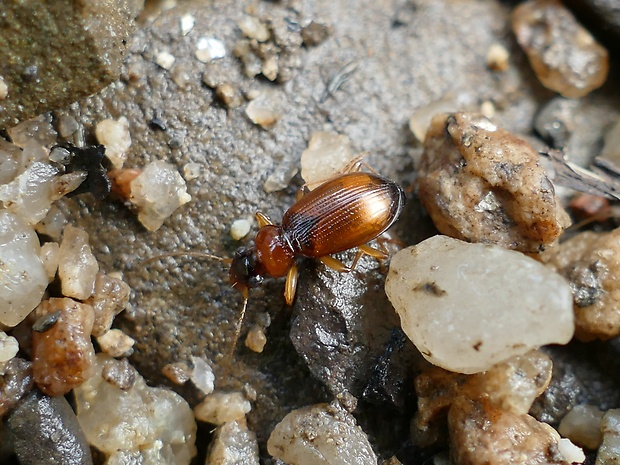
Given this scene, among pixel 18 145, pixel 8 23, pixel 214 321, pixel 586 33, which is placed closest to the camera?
pixel 8 23

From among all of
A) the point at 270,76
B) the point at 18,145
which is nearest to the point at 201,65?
the point at 270,76

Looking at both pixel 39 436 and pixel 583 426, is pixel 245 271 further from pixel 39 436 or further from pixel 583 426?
pixel 583 426

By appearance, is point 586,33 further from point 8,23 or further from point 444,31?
point 8,23

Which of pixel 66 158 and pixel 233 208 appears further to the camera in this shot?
pixel 233 208

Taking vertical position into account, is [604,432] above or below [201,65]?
below

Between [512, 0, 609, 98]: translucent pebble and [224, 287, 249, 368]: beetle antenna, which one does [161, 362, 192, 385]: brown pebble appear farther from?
[512, 0, 609, 98]: translucent pebble
